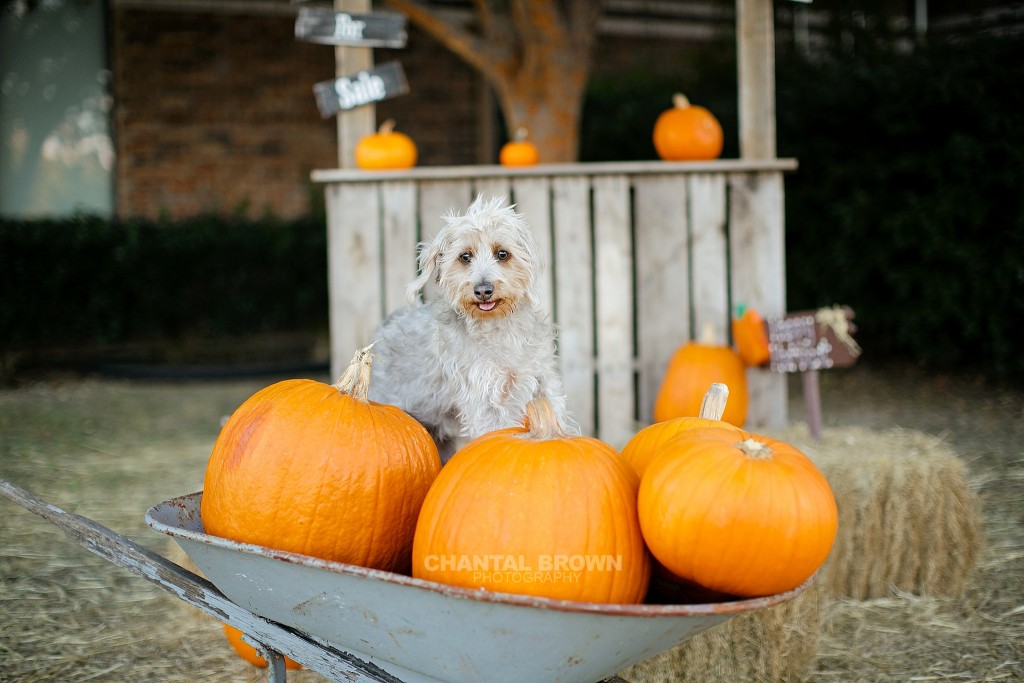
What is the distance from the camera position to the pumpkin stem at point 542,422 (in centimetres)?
162

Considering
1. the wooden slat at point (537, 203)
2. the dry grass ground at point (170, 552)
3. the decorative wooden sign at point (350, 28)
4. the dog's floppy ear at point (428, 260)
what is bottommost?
the dry grass ground at point (170, 552)

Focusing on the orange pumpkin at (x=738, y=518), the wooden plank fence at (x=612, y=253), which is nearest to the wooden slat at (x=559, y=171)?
the wooden plank fence at (x=612, y=253)

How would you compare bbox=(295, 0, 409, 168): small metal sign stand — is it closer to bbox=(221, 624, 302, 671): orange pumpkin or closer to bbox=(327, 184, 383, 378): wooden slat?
bbox=(327, 184, 383, 378): wooden slat

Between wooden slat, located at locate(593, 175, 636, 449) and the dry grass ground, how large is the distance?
1002 millimetres

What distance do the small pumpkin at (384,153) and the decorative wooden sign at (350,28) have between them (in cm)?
42

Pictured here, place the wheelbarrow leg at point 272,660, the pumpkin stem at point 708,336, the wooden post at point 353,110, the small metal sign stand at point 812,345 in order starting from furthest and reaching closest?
the wooden post at point 353,110 < the pumpkin stem at point 708,336 < the small metal sign stand at point 812,345 < the wheelbarrow leg at point 272,660

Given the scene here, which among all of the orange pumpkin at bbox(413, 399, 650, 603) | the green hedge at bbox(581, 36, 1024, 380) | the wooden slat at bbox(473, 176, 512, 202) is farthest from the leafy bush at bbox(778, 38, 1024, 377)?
the orange pumpkin at bbox(413, 399, 650, 603)

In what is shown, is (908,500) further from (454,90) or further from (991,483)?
(454,90)

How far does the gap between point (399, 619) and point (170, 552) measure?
1.91 meters

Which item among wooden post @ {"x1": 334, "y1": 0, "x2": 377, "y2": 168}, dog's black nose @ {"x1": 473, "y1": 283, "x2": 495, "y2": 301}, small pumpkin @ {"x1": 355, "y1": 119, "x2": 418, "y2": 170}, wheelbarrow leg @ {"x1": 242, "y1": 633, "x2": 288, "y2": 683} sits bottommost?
wheelbarrow leg @ {"x1": 242, "y1": 633, "x2": 288, "y2": 683}

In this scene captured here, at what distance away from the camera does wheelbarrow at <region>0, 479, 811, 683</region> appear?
1.35 m

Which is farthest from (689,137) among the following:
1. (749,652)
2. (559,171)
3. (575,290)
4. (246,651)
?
(246,651)

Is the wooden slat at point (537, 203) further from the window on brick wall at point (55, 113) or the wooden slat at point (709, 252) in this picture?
the window on brick wall at point (55, 113)

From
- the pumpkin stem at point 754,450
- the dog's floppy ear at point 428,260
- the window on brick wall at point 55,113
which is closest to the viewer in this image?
the pumpkin stem at point 754,450
